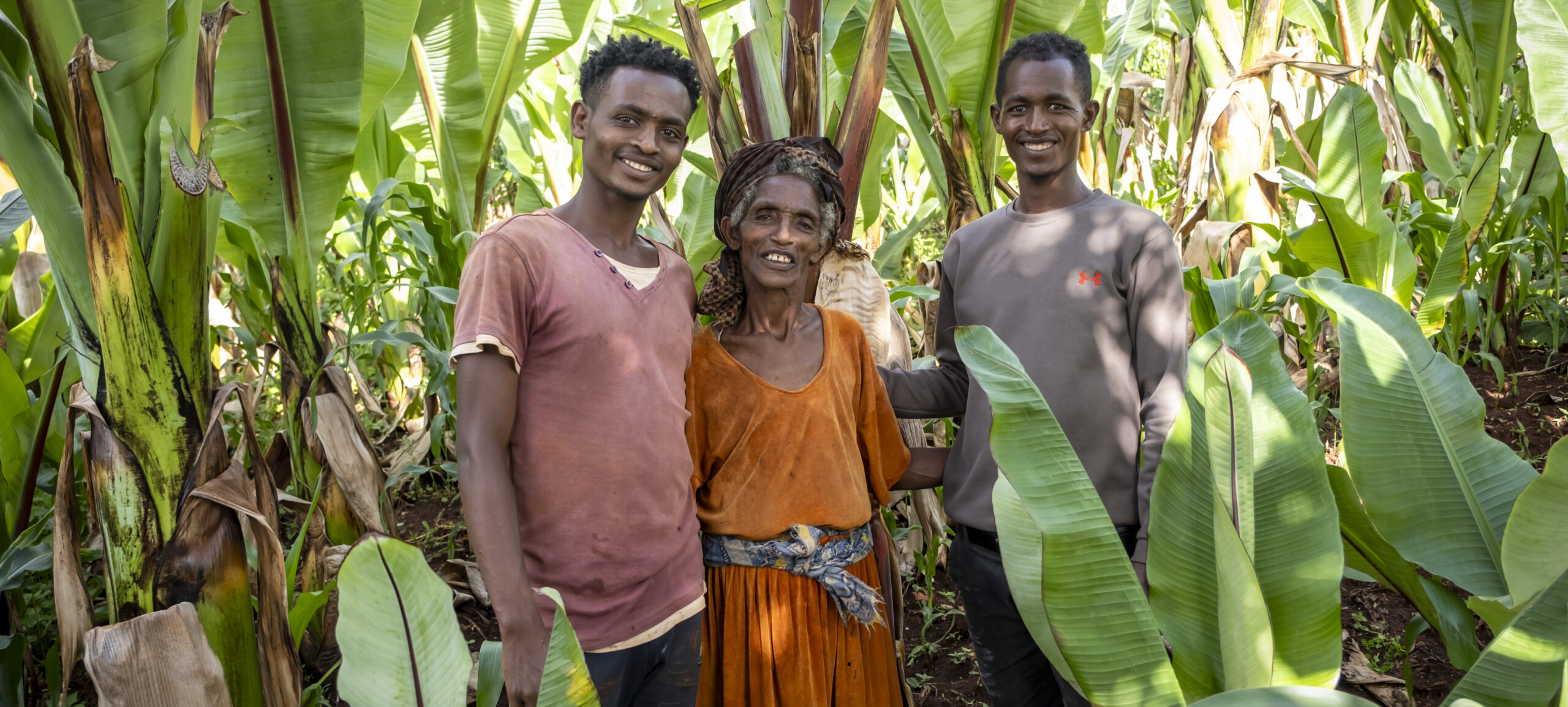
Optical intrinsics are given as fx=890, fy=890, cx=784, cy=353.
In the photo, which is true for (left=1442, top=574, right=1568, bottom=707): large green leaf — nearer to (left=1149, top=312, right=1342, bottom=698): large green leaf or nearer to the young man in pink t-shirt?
(left=1149, top=312, right=1342, bottom=698): large green leaf

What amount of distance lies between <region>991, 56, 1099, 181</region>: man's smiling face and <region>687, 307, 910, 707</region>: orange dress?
0.47 meters

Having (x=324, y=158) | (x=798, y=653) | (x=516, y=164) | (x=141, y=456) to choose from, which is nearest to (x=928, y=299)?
(x=798, y=653)

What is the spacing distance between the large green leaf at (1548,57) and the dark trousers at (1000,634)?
3.02ft

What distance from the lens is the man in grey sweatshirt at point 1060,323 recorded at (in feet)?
4.73

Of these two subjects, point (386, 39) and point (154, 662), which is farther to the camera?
point (386, 39)

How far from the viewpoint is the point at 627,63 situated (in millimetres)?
1377

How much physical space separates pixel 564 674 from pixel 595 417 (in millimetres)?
584

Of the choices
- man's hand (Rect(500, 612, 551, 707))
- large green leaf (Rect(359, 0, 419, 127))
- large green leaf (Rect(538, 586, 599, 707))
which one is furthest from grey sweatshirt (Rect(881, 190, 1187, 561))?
large green leaf (Rect(359, 0, 419, 127))

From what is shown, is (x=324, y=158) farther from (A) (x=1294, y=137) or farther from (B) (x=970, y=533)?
(A) (x=1294, y=137)

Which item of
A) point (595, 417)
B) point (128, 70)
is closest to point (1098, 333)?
point (595, 417)

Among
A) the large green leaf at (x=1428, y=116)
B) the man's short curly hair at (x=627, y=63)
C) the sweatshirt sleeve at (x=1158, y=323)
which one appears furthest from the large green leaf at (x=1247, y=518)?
the large green leaf at (x=1428, y=116)

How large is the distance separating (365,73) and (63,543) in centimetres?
127

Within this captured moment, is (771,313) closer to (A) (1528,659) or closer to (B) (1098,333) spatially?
(B) (1098,333)

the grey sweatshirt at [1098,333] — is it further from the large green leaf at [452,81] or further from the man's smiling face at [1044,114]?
the large green leaf at [452,81]
